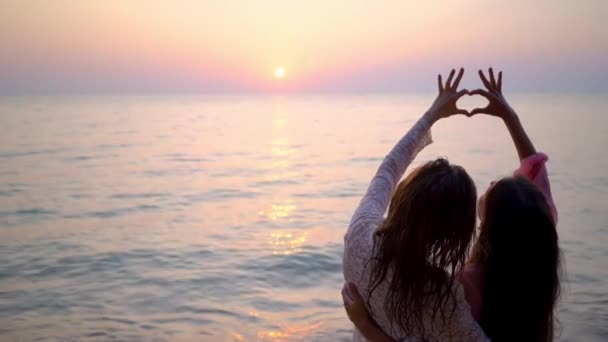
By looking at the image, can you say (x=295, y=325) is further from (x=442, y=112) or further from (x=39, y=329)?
(x=442, y=112)

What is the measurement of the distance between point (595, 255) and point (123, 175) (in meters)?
14.8

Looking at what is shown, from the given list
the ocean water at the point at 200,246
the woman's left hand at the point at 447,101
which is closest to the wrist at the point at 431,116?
the woman's left hand at the point at 447,101

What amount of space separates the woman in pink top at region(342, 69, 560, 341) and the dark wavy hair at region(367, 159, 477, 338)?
112mm

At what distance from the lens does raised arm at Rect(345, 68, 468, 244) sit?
2.10 metres

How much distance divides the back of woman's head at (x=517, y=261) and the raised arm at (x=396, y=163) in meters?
0.33

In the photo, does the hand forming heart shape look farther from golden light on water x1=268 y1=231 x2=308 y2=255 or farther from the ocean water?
golden light on water x1=268 y1=231 x2=308 y2=255

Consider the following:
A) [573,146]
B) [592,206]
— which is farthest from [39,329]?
[573,146]

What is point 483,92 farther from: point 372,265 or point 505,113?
point 372,265

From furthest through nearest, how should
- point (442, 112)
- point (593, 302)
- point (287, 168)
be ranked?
point (287, 168), point (593, 302), point (442, 112)

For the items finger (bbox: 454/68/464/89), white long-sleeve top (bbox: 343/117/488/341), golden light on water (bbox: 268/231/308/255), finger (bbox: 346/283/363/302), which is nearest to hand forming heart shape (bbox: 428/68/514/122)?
finger (bbox: 454/68/464/89)

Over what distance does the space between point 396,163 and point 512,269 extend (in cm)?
54

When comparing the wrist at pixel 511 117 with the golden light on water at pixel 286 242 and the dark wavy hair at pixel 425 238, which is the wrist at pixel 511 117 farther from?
the golden light on water at pixel 286 242

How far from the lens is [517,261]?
2033 mm

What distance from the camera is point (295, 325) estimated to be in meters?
6.99
